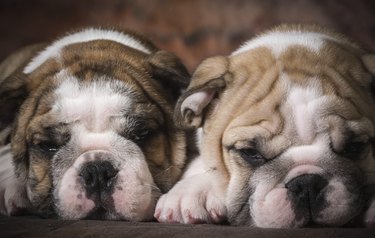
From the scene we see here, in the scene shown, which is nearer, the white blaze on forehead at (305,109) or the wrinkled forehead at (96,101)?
the white blaze on forehead at (305,109)

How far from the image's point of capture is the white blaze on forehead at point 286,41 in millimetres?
2751

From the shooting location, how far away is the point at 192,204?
2.54m

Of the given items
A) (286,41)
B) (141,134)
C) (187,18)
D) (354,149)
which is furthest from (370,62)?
(187,18)

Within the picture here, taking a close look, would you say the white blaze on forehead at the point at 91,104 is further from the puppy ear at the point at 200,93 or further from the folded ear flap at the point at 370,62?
the folded ear flap at the point at 370,62

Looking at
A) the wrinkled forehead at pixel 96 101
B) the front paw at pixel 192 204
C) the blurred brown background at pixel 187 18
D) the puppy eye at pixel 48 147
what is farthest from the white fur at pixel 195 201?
the blurred brown background at pixel 187 18

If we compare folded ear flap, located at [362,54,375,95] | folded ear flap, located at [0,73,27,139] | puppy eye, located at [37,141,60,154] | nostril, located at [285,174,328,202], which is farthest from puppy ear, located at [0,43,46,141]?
folded ear flap, located at [362,54,375,95]

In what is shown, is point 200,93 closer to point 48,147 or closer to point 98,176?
point 98,176

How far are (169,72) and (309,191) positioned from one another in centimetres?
94

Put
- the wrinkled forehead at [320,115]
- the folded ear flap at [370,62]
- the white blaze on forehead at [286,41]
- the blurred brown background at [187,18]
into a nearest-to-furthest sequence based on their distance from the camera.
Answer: the wrinkled forehead at [320,115] < the folded ear flap at [370,62] < the white blaze on forehead at [286,41] < the blurred brown background at [187,18]

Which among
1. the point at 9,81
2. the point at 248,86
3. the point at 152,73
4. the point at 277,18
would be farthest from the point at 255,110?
the point at 277,18

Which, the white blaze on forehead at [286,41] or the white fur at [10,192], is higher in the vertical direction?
the white blaze on forehead at [286,41]

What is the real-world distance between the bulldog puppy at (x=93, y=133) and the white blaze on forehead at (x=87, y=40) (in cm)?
14

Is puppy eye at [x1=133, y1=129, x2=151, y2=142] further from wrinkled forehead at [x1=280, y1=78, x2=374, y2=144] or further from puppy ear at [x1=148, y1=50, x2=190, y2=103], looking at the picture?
wrinkled forehead at [x1=280, y1=78, x2=374, y2=144]

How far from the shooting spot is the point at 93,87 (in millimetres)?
2742
